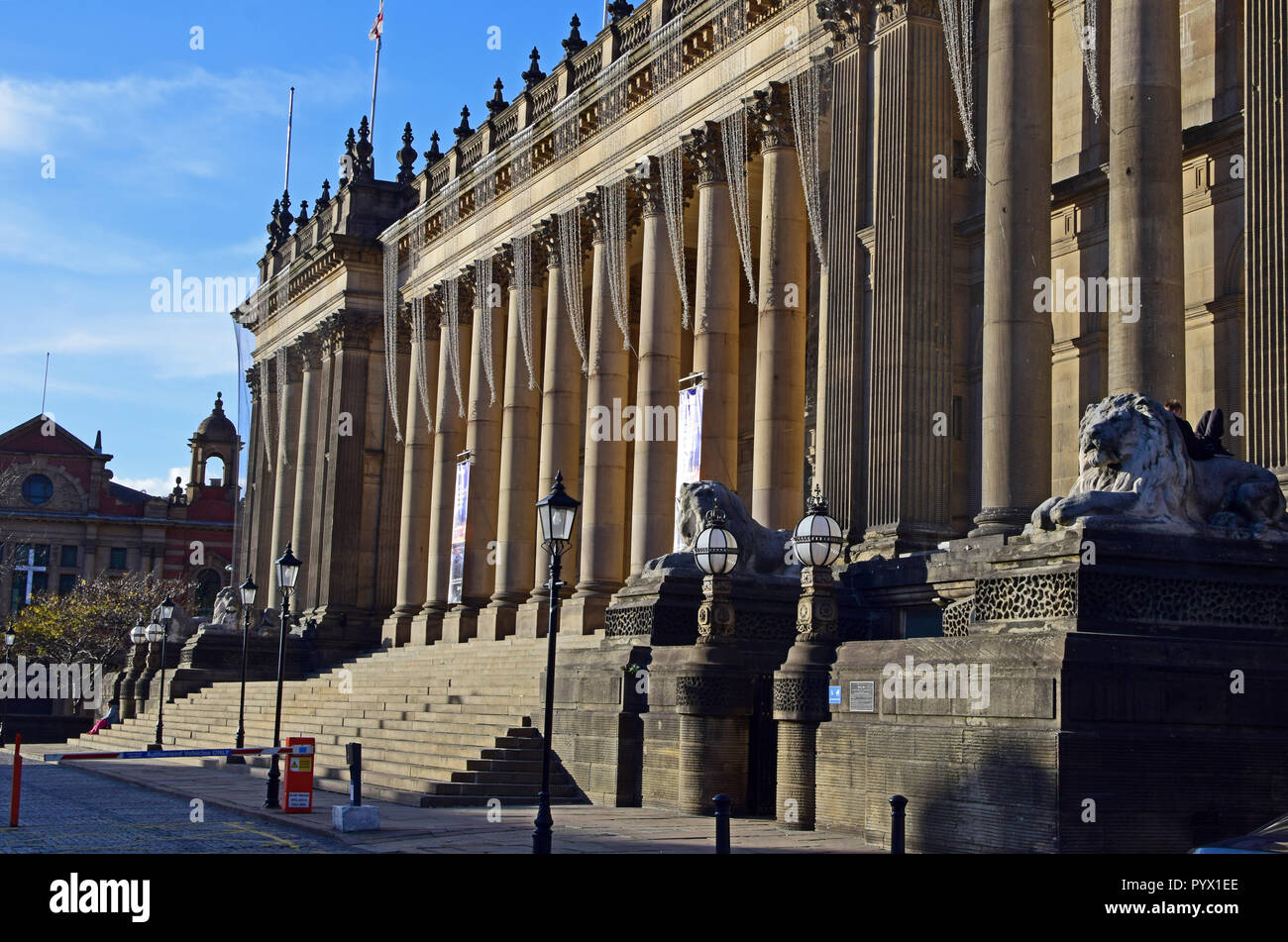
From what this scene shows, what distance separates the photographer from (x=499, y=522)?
47.5 meters

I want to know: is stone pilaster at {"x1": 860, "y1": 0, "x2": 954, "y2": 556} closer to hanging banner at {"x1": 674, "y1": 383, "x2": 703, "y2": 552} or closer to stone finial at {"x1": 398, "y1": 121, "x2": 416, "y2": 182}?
hanging banner at {"x1": 674, "y1": 383, "x2": 703, "y2": 552}

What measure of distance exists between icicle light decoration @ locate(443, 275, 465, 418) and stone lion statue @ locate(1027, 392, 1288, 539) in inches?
1419

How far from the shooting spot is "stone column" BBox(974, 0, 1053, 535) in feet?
82.9

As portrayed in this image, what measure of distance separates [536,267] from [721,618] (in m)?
25.7

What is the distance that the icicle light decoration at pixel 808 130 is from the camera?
1284 inches

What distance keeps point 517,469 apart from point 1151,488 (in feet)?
102

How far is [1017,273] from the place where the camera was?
25.7 metres

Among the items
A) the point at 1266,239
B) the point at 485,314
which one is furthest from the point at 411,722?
the point at 1266,239

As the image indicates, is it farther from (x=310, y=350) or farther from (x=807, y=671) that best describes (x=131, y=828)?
(x=310, y=350)

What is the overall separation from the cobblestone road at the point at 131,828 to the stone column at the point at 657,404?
1305 centimetres

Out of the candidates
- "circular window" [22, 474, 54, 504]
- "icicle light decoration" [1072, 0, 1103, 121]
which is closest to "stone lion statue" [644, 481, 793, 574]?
"icicle light decoration" [1072, 0, 1103, 121]

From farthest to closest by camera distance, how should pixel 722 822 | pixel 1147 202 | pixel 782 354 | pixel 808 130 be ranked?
1. pixel 782 354
2. pixel 808 130
3. pixel 1147 202
4. pixel 722 822

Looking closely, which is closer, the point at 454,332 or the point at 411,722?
the point at 411,722

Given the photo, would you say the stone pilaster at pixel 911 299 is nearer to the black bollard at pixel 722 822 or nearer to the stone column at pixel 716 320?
the stone column at pixel 716 320
